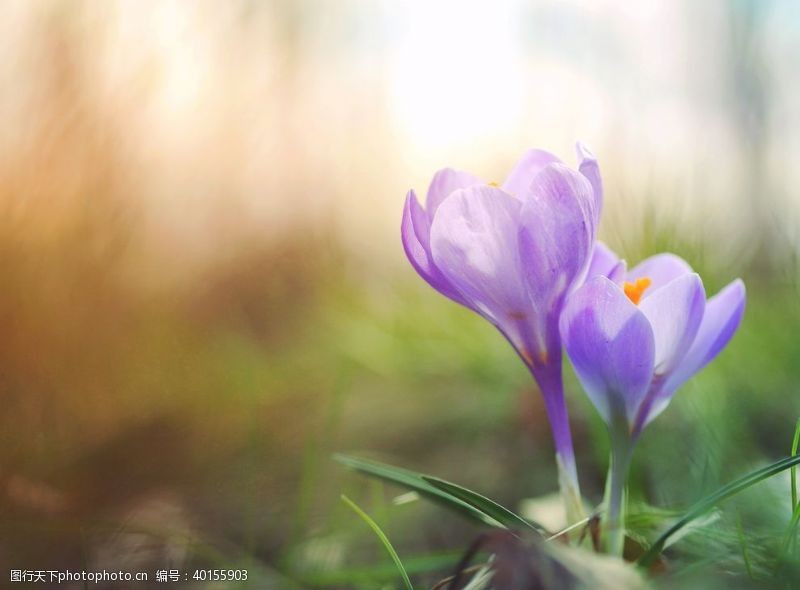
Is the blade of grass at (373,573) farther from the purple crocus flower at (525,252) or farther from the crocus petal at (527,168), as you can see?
the crocus petal at (527,168)

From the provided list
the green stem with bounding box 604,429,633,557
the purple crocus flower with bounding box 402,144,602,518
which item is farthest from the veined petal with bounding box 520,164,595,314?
the green stem with bounding box 604,429,633,557

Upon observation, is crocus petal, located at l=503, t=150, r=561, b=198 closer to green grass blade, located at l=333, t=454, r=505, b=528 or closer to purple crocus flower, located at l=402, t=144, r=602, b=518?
purple crocus flower, located at l=402, t=144, r=602, b=518

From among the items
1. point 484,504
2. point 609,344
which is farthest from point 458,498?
point 609,344

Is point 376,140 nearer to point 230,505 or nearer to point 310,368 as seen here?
point 310,368

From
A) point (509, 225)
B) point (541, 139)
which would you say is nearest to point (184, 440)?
point (509, 225)

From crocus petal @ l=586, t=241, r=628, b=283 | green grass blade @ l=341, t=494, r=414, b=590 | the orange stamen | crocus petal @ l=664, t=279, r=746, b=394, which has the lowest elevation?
green grass blade @ l=341, t=494, r=414, b=590

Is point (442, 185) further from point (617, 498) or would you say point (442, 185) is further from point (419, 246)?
point (617, 498)
